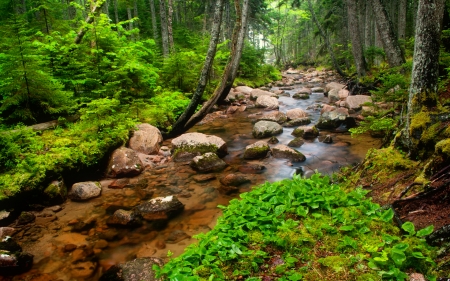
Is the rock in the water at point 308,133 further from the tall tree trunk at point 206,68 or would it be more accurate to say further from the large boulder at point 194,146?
the tall tree trunk at point 206,68

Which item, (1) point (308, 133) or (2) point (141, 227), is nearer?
(2) point (141, 227)

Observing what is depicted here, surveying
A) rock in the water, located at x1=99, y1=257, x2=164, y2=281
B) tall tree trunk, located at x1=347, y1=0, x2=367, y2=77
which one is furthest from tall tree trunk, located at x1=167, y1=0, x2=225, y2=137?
tall tree trunk, located at x1=347, y1=0, x2=367, y2=77

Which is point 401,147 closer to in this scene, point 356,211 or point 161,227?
point 356,211

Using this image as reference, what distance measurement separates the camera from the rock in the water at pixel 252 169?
8.39 meters

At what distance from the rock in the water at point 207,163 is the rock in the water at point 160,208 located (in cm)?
213

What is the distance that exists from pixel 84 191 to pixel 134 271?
3570 mm

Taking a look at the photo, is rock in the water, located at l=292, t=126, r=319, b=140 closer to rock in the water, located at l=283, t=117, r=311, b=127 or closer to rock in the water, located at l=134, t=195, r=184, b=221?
rock in the water, located at l=283, t=117, r=311, b=127

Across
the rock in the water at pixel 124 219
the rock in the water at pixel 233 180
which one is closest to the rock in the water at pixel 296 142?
the rock in the water at pixel 233 180

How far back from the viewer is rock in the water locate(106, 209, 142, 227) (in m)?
5.80

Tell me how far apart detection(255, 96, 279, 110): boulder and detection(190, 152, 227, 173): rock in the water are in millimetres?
9329

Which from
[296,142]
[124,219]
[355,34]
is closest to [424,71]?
[296,142]

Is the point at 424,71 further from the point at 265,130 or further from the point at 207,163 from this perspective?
the point at 265,130

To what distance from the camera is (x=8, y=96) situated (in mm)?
7715

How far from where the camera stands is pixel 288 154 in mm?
9289
